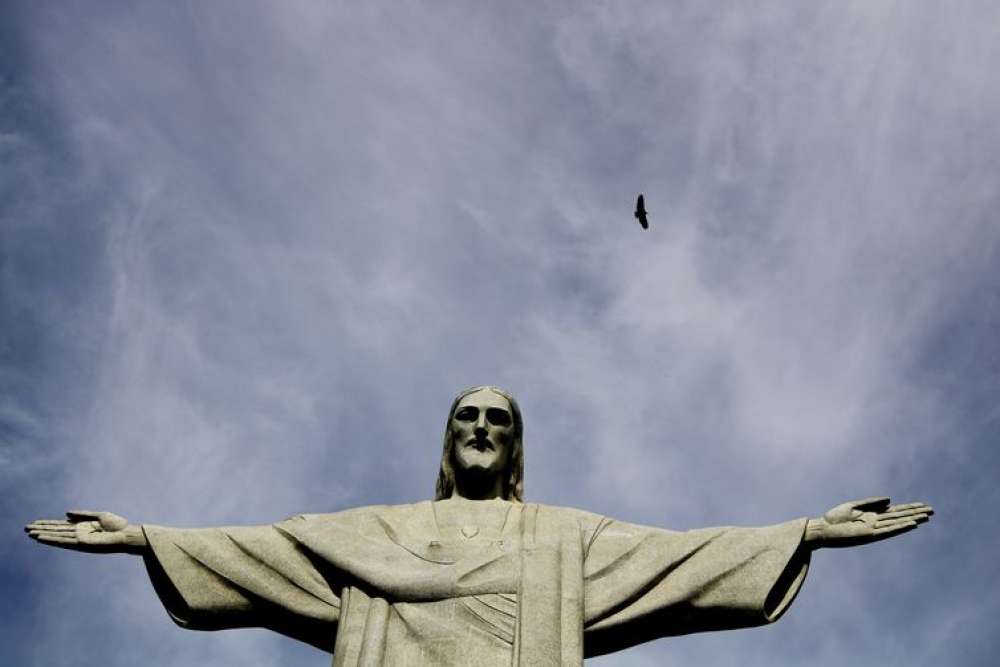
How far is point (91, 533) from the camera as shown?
51.8 feet

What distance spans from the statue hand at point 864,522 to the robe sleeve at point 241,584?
5.38 meters

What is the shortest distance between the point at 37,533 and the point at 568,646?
6.10 metres

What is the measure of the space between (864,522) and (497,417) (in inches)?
189

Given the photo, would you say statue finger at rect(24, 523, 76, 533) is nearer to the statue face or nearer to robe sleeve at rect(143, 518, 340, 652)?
robe sleeve at rect(143, 518, 340, 652)

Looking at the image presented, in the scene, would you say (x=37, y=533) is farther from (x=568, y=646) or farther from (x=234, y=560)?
(x=568, y=646)

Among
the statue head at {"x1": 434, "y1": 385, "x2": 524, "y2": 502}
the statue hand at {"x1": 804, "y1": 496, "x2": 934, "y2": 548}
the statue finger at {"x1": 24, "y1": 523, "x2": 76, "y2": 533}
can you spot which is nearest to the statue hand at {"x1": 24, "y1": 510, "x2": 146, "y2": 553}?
the statue finger at {"x1": 24, "y1": 523, "x2": 76, "y2": 533}

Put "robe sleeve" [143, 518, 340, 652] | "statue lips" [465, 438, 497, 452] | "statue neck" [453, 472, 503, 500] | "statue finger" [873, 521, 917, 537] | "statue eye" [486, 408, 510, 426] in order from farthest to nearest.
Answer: "statue eye" [486, 408, 510, 426]
"statue lips" [465, 438, 497, 452]
"statue neck" [453, 472, 503, 500]
"robe sleeve" [143, 518, 340, 652]
"statue finger" [873, 521, 917, 537]

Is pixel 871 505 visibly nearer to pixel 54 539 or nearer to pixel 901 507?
pixel 901 507

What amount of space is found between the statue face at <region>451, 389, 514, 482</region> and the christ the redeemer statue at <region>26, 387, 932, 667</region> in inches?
38.5

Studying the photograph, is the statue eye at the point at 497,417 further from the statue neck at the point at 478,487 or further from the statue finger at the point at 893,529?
the statue finger at the point at 893,529

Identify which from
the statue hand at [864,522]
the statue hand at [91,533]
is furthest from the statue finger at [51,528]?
the statue hand at [864,522]

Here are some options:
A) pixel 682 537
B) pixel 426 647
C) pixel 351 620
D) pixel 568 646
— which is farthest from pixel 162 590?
pixel 682 537

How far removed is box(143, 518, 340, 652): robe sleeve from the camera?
51.1ft

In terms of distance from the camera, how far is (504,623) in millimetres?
14406
